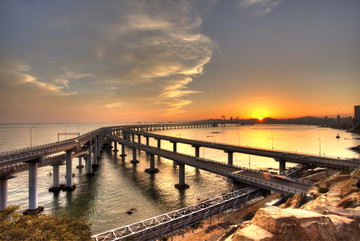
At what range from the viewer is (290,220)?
30.6 ft

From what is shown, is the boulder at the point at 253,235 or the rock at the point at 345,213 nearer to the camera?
the boulder at the point at 253,235

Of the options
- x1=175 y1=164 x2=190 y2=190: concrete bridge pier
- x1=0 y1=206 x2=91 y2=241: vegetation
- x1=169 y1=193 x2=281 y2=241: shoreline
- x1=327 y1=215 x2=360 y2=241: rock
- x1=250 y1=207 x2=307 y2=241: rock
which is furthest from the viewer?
x1=175 y1=164 x2=190 y2=190: concrete bridge pier

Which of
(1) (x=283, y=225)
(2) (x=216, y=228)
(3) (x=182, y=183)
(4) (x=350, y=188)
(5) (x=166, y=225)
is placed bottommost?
(3) (x=182, y=183)

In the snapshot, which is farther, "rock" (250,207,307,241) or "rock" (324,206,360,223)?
"rock" (324,206,360,223)

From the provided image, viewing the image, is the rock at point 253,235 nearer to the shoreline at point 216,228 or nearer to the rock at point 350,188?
the shoreline at point 216,228

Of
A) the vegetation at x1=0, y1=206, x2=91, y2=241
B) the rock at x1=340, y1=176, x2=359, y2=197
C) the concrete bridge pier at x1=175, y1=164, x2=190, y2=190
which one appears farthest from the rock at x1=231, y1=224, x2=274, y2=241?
the concrete bridge pier at x1=175, y1=164, x2=190, y2=190

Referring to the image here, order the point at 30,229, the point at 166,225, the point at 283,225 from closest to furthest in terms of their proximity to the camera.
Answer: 1. the point at 283,225
2. the point at 30,229
3. the point at 166,225

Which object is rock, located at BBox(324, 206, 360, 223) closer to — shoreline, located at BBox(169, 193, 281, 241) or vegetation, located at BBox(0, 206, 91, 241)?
shoreline, located at BBox(169, 193, 281, 241)

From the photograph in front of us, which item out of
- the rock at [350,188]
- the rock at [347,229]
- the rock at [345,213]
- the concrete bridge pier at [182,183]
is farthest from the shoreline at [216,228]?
the concrete bridge pier at [182,183]

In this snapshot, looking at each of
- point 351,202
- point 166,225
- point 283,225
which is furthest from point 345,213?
point 166,225

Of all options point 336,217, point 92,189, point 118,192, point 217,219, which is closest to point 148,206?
point 118,192

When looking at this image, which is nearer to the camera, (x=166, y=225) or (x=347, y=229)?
(x=347, y=229)

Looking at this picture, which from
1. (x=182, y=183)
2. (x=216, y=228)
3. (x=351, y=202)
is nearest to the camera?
(x=351, y=202)

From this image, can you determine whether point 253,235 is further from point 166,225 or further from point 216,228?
point 216,228
